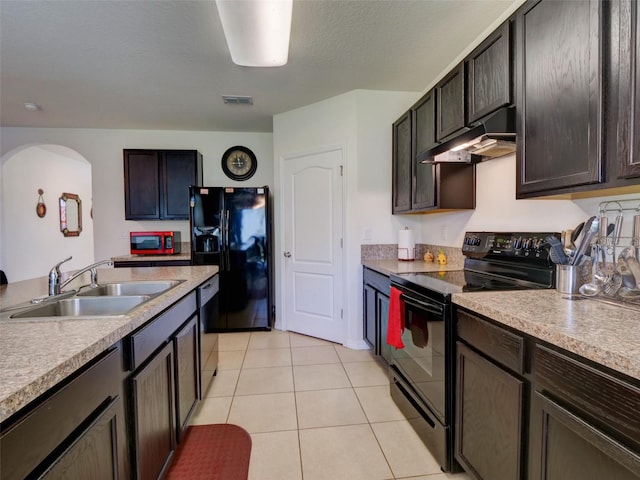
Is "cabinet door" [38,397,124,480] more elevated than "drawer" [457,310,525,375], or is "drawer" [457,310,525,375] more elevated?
"drawer" [457,310,525,375]

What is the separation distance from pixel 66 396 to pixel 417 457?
1.63 metres

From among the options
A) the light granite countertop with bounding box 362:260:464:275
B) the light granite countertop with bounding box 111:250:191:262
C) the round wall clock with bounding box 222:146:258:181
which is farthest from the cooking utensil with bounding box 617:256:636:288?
the round wall clock with bounding box 222:146:258:181

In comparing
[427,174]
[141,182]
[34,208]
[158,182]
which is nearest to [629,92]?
[427,174]

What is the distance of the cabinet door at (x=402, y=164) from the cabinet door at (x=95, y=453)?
2469 mm

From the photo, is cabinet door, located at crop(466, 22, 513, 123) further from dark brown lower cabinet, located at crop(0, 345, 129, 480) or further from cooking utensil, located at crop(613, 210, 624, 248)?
dark brown lower cabinet, located at crop(0, 345, 129, 480)

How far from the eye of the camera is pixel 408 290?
1.90m

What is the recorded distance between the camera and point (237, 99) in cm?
327

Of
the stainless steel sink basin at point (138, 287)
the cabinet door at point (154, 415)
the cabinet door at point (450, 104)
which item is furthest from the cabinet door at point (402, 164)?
the cabinet door at point (154, 415)

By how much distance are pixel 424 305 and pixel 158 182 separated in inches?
145

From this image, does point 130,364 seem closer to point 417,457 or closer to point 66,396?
point 66,396

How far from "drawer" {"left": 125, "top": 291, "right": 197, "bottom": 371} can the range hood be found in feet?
5.83

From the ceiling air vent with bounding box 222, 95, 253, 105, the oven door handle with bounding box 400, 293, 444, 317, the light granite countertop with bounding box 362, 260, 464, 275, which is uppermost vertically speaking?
the ceiling air vent with bounding box 222, 95, 253, 105

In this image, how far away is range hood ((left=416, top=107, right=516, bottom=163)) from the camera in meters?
1.55

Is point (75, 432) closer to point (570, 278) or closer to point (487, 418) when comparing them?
point (487, 418)
